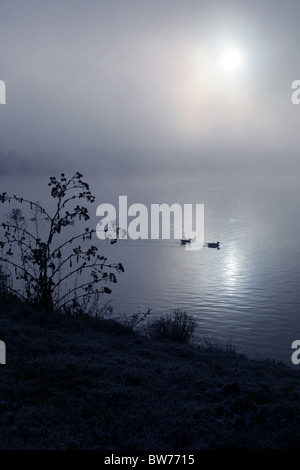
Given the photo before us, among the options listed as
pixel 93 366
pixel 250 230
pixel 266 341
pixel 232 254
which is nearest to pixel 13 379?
pixel 93 366

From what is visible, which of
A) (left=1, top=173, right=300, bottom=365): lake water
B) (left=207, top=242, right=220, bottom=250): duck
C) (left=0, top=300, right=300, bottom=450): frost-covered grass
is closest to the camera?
(left=0, top=300, right=300, bottom=450): frost-covered grass

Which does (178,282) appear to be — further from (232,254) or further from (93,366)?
(93,366)

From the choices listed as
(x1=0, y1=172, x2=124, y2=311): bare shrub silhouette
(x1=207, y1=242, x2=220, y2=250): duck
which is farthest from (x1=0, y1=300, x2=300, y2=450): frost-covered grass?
(x1=207, y1=242, x2=220, y2=250): duck

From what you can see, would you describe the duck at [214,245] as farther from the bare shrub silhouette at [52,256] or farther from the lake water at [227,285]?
the bare shrub silhouette at [52,256]

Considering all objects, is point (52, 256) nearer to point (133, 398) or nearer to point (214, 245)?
point (133, 398)

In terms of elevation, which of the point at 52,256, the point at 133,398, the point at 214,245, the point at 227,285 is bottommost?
the point at 133,398

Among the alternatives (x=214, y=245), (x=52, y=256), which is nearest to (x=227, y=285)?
(x=214, y=245)

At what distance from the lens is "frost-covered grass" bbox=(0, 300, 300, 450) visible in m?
5.07

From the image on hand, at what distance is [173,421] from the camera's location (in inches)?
215

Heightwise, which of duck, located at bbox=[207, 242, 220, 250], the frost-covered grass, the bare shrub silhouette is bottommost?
the frost-covered grass

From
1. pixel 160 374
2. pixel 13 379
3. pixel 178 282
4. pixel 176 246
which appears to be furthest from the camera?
pixel 176 246

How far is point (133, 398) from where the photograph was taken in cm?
613

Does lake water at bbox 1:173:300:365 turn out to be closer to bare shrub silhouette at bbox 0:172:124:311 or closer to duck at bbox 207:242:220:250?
duck at bbox 207:242:220:250
